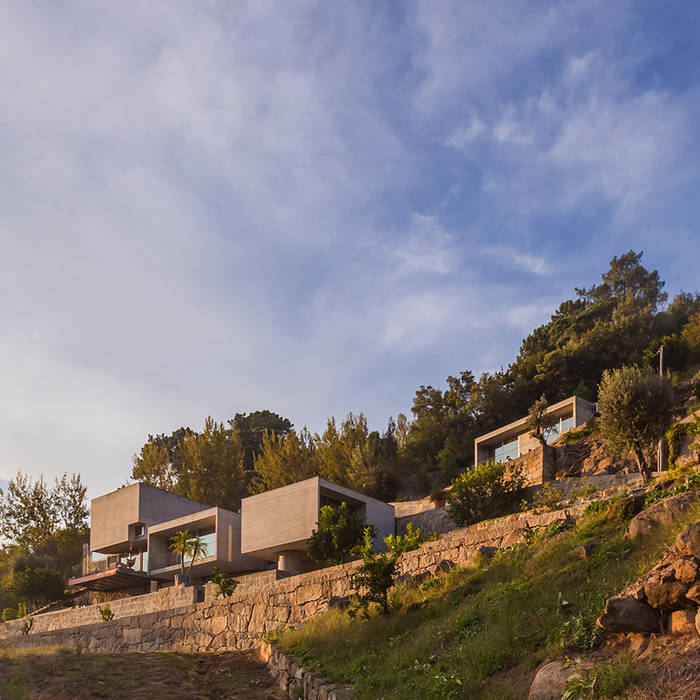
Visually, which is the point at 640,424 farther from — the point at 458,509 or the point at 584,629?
the point at 584,629

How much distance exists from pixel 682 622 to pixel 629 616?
0.52 meters

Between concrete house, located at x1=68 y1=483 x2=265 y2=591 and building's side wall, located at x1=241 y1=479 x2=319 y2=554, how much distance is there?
2.84 metres

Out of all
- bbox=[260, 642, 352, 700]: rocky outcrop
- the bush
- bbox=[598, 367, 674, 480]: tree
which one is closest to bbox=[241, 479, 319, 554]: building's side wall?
the bush

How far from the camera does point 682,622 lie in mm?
7008

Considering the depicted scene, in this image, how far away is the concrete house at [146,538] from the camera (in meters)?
37.5

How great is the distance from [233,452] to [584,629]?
49.5m

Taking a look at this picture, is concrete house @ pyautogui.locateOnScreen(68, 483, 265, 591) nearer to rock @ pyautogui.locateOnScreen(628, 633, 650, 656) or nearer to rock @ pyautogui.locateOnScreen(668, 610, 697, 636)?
rock @ pyautogui.locateOnScreen(628, 633, 650, 656)

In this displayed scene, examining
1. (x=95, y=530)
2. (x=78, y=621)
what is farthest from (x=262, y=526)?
(x=95, y=530)

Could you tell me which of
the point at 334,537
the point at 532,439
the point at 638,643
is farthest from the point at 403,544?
the point at 532,439

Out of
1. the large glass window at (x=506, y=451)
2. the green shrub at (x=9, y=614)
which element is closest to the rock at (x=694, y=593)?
the large glass window at (x=506, y=451)

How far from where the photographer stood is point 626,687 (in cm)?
656

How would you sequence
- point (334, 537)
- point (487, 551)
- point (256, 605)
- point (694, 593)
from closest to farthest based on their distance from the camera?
point (694, 593) → point (487, 551) → point (256, 605) → point (334, 537)

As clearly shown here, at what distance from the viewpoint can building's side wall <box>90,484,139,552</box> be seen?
42469 mm

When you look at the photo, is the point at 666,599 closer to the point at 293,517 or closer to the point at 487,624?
the point at 487,624
